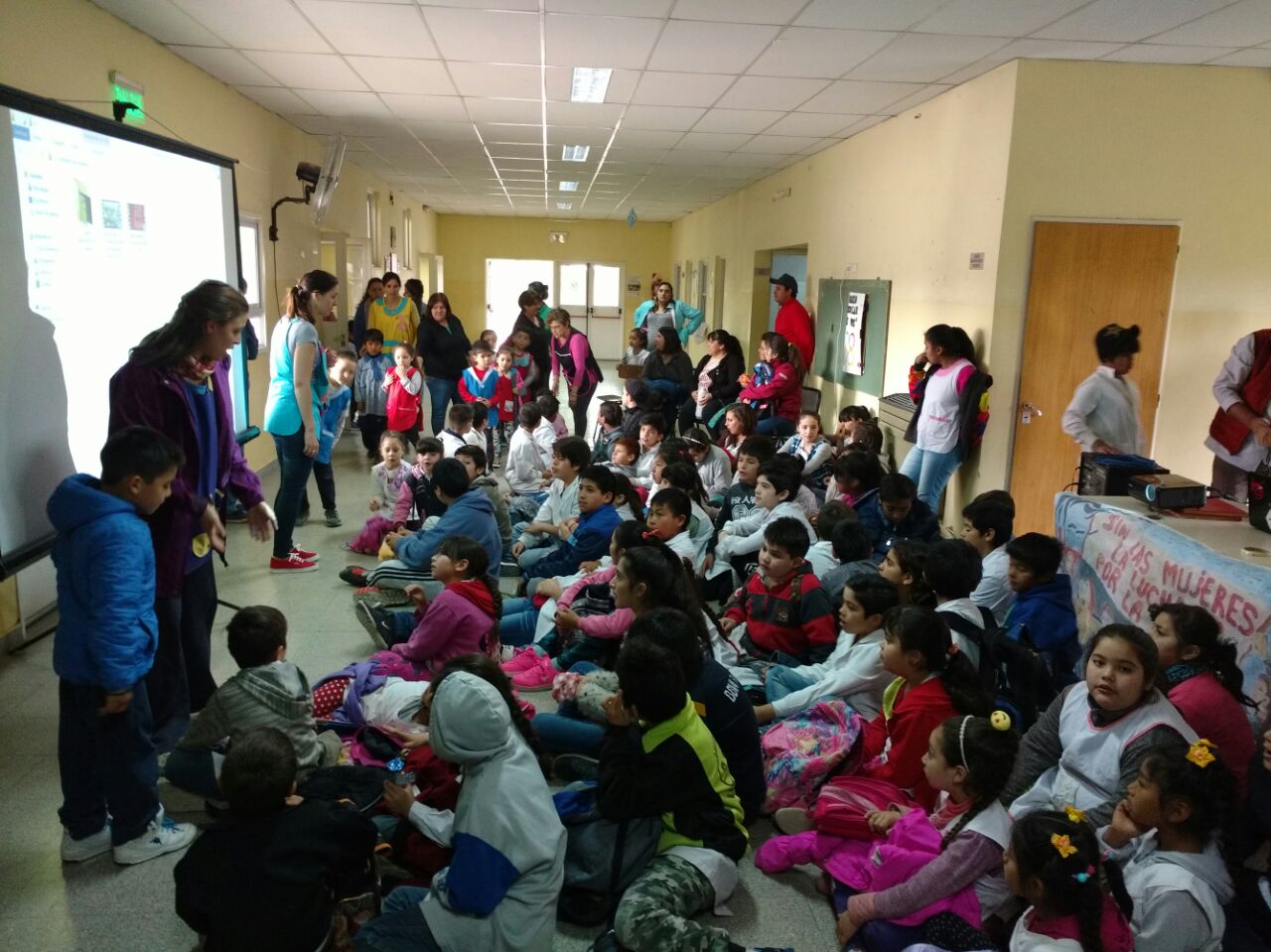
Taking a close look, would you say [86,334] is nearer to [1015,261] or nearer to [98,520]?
[98,520]

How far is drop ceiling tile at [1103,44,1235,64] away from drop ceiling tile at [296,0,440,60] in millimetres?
3647

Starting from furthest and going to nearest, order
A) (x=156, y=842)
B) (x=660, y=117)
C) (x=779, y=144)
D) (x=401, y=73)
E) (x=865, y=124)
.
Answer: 1. (x=779, y=144)
2. (x=660, y=117)
3. (x=865, y=124)
4. (x=401, y=73)
5. (x=156, y=842)

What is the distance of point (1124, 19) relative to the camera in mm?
4160

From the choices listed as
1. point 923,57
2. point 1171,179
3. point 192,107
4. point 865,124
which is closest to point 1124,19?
point 923,57

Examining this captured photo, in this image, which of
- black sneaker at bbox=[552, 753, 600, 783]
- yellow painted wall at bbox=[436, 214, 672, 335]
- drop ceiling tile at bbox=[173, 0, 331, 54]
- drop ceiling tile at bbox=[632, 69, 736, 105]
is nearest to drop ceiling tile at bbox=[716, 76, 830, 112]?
drop ceiling tile at bbox=[632, 69, 736, 105]

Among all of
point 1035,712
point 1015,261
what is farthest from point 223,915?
point 1015,261

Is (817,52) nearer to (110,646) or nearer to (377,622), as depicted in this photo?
(377,622)

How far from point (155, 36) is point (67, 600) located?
4.16m

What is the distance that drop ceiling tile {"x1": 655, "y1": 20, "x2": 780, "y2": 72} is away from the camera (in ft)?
14.8

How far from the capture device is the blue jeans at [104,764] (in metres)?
2.37

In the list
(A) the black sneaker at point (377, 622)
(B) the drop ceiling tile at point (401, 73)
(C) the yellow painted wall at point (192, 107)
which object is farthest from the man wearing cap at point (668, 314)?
(A) the black sneaker at point (377, 622)

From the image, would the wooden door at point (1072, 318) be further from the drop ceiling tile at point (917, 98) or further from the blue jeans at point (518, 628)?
the blue jeans at point (518, 628)

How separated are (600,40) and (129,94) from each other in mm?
2506

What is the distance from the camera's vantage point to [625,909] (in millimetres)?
2115
